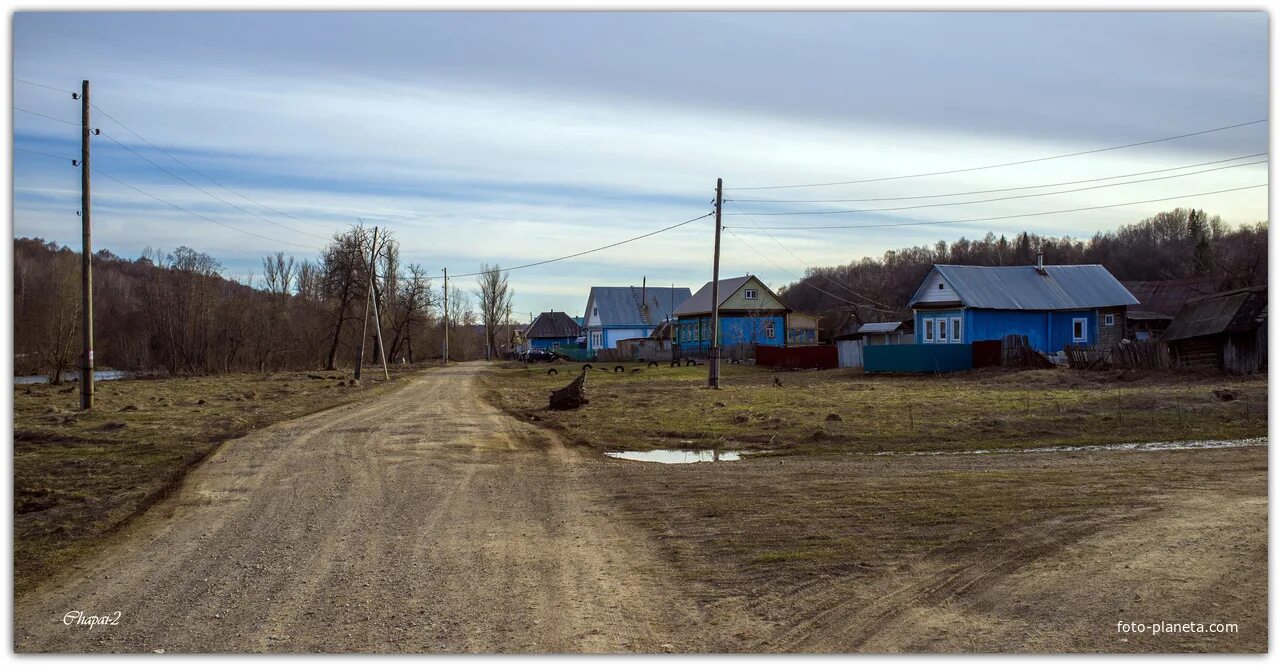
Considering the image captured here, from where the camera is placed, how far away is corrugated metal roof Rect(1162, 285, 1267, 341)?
31.3 meters

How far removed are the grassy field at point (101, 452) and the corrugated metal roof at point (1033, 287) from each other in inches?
1203

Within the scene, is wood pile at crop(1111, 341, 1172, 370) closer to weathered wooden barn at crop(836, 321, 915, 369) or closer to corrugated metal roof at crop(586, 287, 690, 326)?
weathered wooden barn at crop(836, 321, 915, 369)

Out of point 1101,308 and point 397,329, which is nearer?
point 1101,308

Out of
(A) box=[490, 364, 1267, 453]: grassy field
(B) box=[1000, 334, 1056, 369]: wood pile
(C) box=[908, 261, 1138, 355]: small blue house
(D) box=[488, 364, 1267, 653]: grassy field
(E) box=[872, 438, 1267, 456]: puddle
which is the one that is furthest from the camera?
(C) box=[908, 261, 1138, 355]: small blue house

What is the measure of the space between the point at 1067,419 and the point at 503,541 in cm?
1478

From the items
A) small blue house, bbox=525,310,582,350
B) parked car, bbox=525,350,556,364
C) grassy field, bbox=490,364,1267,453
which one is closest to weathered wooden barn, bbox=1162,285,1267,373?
grassy field, bbox=490,364,1267,453

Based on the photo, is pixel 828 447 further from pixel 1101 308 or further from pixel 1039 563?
pixel 1101 308

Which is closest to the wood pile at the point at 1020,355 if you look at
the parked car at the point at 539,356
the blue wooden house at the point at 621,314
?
the parked car at the point at 539,356

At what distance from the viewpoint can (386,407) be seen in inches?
1062

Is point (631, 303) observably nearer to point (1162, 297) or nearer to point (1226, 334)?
point (1162, 297)

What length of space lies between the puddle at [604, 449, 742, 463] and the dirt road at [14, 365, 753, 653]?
1.97 metres

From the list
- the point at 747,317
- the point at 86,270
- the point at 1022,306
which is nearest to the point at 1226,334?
the point at 1022,306

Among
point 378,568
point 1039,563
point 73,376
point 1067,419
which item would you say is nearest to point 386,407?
point 1067,419

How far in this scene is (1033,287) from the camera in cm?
4922
